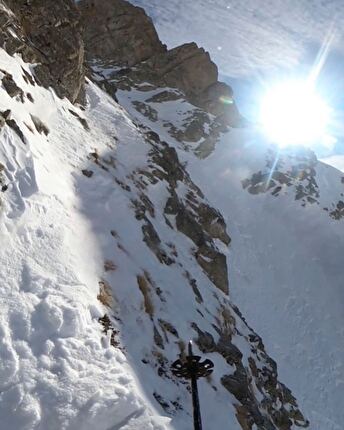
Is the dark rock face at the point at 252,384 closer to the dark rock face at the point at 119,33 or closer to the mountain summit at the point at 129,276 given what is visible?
the mountain summit at the point at 129,276

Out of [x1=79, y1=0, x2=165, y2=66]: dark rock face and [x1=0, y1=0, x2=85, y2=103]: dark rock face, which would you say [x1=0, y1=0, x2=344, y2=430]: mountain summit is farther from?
[x1=79, y1=0, x2=165, y2=66]: dark rock face

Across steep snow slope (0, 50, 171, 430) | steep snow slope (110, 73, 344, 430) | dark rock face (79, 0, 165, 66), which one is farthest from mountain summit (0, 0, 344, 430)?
dark rock face (79, 0, 165, 66)

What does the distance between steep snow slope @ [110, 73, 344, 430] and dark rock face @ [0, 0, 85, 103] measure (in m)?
15.6

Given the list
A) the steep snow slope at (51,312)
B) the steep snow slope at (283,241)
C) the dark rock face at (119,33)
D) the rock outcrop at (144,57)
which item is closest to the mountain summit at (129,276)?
the steep snow slope at (51,312)

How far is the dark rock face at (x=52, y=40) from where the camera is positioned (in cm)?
2475

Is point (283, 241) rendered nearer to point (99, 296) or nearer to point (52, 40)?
point (52, 40)

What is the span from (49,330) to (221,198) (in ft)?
122

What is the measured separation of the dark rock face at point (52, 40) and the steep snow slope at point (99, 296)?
249 centimetres

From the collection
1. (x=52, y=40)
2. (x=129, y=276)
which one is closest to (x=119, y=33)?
(x=52, y=40)

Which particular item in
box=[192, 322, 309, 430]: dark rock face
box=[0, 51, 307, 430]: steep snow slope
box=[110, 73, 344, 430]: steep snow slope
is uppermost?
box=[0, 51, 307, 430]: steep snow slope

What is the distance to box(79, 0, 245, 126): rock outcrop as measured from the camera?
78.4m

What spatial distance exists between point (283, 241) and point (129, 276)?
2959 centimetres

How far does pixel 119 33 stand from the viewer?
8538cm

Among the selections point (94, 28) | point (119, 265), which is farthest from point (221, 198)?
Answer: point (94, 28)
